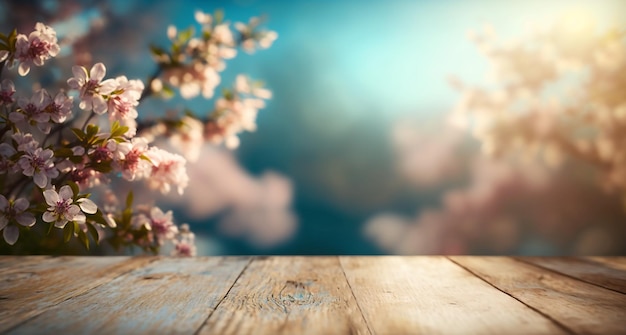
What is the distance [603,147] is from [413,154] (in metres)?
1.07

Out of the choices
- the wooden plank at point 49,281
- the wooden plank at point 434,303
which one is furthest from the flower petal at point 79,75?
the wooden plank at point 434,303

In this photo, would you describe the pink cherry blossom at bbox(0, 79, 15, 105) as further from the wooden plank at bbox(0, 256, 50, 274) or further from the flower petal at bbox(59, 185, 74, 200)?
the wooden plank at bbox(0, 256, 50, 274)

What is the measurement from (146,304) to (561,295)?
0.79 meters

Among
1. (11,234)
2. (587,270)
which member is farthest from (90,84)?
(587,270)

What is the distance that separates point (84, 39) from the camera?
8.41 feet

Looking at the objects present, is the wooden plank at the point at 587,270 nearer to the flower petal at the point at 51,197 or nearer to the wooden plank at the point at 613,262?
the wooden plank at the point at 613,262

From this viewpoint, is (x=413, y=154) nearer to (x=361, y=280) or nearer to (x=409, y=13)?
(x=409, y=13)

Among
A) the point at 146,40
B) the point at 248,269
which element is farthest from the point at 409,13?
the point at 248,269

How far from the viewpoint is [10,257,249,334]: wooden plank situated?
0.79 m

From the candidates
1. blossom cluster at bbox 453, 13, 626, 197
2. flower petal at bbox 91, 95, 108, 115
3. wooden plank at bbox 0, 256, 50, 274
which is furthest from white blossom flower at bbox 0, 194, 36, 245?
blossom cluster at bbox 453, 13, 626, 197

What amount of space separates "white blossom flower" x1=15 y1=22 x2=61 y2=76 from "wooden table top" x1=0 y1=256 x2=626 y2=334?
47 cm

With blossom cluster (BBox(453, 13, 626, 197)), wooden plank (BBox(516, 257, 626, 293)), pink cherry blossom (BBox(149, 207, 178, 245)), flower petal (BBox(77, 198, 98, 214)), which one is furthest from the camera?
blossom cluster (BBox(453, 13, 626, 197))

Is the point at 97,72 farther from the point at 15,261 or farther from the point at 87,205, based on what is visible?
the point at 15,261

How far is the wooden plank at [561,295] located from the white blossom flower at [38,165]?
938mm
